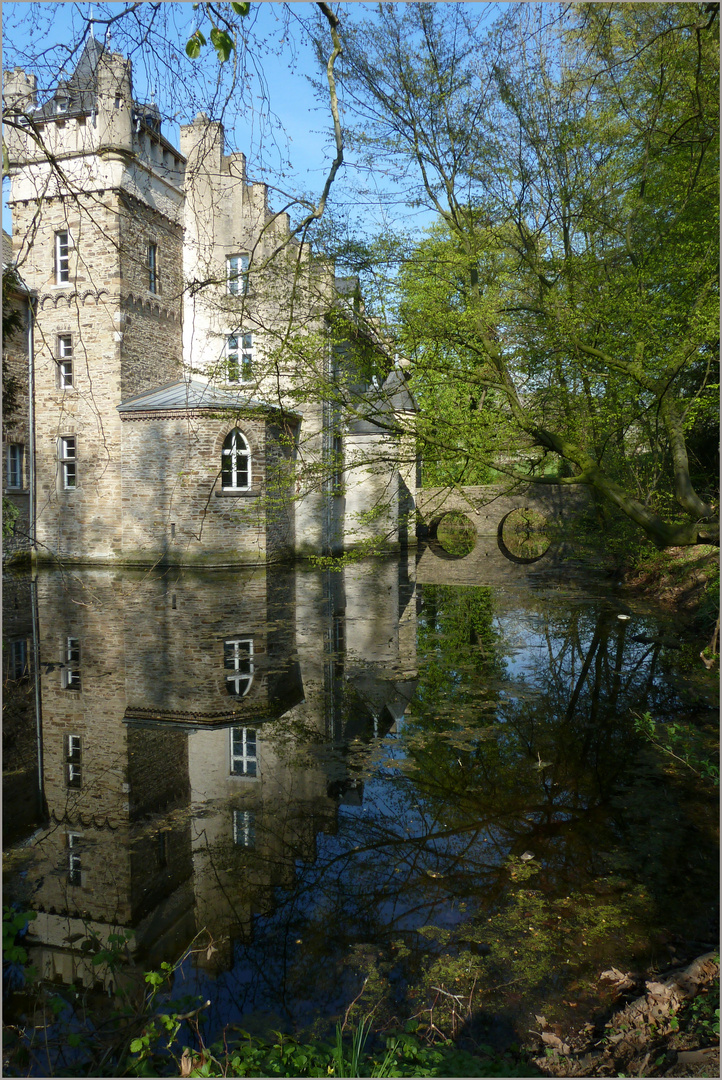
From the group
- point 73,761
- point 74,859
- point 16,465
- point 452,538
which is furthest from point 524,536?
point 74,859

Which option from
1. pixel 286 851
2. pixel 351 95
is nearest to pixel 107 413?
pixel 351 95

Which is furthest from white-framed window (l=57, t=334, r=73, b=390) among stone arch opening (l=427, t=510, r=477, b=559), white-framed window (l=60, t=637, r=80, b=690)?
stone arch opening (l=427, t=510, r=477, b=559)

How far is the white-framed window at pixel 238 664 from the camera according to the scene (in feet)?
26.8

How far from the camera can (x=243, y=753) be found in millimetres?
6184

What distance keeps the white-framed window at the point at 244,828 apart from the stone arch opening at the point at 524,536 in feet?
58.8

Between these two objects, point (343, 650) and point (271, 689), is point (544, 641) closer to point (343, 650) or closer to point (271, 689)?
point (343, 650)

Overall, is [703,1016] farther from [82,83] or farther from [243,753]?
[82,83]

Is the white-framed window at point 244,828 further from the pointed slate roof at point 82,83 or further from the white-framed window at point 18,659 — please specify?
the white-framed window at point 18,659

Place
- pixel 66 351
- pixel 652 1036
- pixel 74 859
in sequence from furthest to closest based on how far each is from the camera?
pixel 66 351 < pixel 74 859 < pixel 652 1036

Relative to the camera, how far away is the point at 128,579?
17.3m

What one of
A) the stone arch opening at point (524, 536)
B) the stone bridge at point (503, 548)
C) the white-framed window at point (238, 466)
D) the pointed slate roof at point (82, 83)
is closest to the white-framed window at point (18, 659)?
the pointed slate roof at point (82, 83)

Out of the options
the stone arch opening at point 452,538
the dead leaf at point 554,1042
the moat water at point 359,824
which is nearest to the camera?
the dead leaf at point 554,1042

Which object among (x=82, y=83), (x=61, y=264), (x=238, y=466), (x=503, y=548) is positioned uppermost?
(x=61, y=264)

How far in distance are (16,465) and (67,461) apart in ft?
4.66
